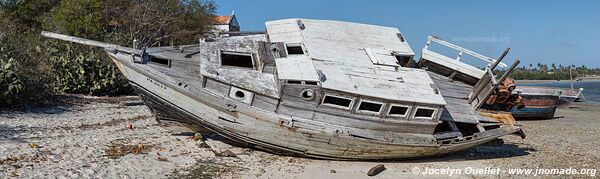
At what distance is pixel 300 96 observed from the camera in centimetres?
1170

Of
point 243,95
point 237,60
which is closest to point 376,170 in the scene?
point 243,95

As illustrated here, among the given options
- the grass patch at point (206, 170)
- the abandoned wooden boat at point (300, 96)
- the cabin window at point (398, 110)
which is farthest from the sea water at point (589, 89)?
the grass patch at point (206, 170)

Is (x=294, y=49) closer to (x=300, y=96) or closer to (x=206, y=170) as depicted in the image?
(x=300, y=96)

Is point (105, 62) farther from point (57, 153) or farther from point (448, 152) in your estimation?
point (448, 152)

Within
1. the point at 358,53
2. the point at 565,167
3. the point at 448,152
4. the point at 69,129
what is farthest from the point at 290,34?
the point at 565,167

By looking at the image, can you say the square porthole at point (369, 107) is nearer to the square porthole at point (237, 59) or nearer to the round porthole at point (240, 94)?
the round porthole at point (240, 94)

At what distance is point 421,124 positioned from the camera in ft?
41.2

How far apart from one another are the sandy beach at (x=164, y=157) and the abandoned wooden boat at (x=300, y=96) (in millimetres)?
580

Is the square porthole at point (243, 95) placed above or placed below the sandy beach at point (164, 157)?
above

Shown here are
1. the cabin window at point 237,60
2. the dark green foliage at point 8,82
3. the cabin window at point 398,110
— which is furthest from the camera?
the dark green foliage at point 8,82

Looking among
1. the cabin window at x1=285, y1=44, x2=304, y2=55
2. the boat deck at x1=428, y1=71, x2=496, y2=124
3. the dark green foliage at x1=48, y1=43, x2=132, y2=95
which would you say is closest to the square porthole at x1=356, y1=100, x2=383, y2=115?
the cabin window at x1=285, y1=44, x2=304, y2=55

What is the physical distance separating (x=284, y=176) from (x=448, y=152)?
5.30 m

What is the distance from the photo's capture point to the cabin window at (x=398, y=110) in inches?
483

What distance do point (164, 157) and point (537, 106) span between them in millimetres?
25945
